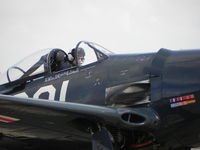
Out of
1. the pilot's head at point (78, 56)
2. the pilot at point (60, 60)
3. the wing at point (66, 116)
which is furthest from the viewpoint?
the pilot at point (60, 60)

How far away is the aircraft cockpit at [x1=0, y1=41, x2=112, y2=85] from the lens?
4463 mm

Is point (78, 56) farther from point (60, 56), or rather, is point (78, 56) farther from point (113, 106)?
point (113, 106)

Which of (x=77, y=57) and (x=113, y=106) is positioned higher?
(x=77, y=57)

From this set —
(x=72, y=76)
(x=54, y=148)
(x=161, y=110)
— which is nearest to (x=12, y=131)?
(x=54, y=148)

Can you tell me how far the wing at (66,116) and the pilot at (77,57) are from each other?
4.12 ft

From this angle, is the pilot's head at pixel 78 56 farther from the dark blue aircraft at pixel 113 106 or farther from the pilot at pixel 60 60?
the pilot at pixel 60 60

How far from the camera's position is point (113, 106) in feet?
12.1

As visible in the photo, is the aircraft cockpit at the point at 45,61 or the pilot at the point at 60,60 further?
the pilot at the point at 60,60

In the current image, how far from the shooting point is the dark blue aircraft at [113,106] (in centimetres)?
316

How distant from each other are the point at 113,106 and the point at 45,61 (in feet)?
5.76

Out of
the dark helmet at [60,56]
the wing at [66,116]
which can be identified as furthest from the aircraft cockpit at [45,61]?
the wing at [66,116]

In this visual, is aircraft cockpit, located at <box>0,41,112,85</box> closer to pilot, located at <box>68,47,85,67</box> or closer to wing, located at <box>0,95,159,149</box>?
pilot, located at <box>68,47,85,67</box>

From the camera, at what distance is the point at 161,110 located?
3322 millimetres

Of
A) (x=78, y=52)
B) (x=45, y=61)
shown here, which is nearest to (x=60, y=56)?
(x=45, y=61)
